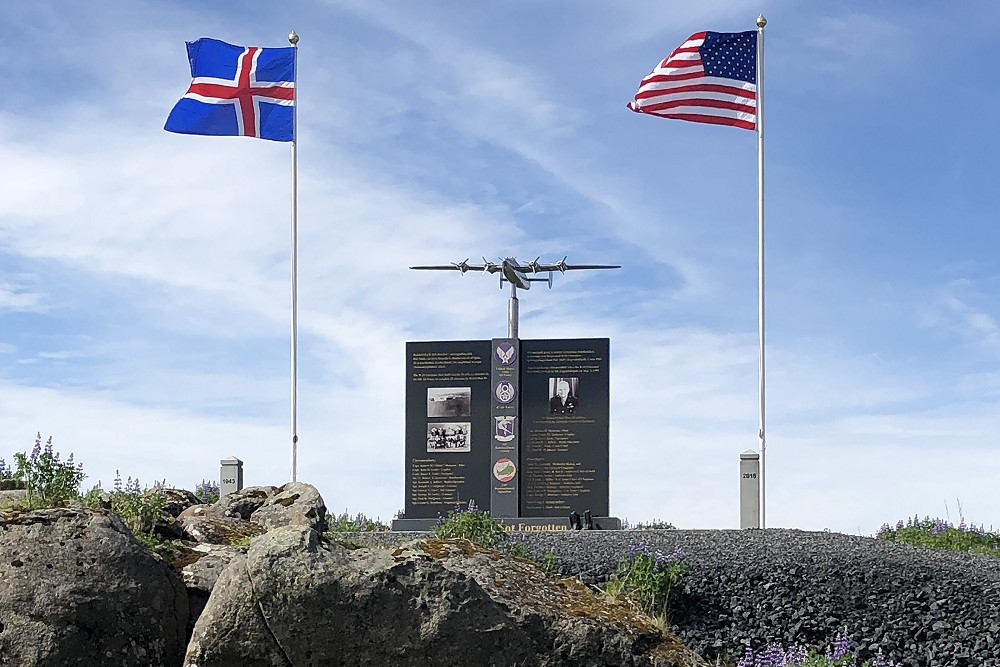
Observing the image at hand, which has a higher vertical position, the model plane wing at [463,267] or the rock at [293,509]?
the model plane wing at [463,267]

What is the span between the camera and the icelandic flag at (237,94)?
21.5 meters

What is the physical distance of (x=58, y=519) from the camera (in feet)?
26.1

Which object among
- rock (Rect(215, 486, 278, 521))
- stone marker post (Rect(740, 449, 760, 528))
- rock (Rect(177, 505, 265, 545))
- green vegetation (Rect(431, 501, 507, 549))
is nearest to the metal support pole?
stone marker post (Rect(740, 449, 760, 528))

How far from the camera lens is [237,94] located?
21.8 meters

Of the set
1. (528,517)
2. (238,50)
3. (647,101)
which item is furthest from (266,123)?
(528,517)

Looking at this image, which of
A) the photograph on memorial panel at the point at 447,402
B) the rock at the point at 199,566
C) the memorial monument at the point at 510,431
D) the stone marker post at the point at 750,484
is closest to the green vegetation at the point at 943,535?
the stone marker post at the point at 750,484

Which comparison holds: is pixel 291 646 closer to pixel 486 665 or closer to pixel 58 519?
pixel 486 665

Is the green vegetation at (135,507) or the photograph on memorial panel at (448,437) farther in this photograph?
the photograph on memorial panel at (448,437)

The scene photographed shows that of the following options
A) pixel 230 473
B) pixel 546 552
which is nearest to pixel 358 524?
pixel 230 473

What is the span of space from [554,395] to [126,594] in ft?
45.2

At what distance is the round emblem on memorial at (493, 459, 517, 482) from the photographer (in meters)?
20.8

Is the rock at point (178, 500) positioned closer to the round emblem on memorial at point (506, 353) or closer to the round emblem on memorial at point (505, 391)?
the round emblem on memorial at point (505, 391)

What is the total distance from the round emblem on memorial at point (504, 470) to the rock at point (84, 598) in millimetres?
13096

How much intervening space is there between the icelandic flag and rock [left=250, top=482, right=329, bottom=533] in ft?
39.2
